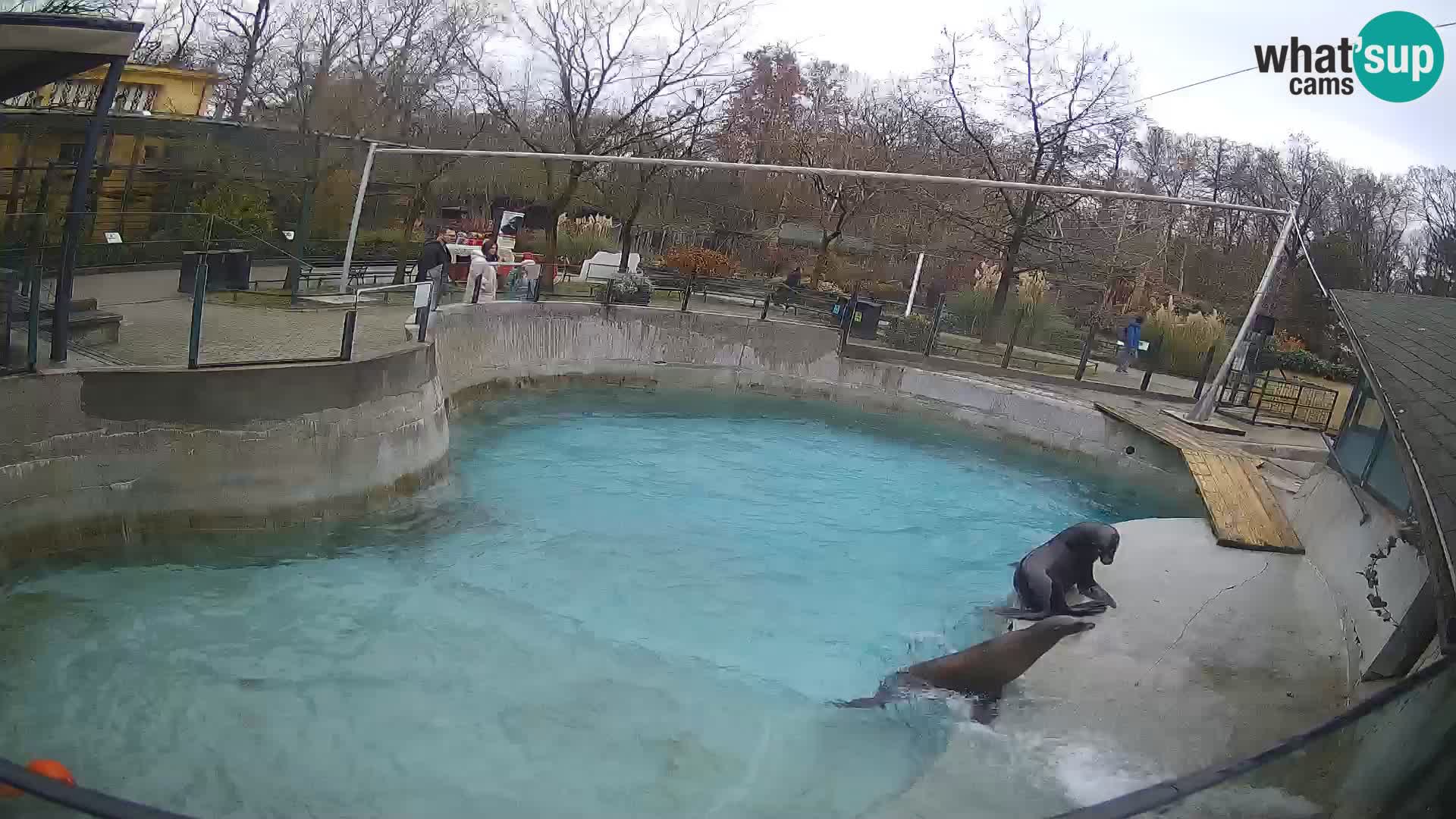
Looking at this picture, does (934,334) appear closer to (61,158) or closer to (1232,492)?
(1232,492)

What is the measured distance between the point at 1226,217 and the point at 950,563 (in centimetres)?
3877

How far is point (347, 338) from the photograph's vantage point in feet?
35.6

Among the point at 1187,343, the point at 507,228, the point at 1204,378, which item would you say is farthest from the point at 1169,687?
the point at 1187,343

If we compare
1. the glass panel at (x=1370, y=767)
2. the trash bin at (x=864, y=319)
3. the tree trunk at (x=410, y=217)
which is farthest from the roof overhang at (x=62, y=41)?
the trash bin at (x=864, y=319)

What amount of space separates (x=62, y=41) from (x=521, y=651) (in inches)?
250

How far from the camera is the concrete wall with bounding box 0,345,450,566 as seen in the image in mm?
8594

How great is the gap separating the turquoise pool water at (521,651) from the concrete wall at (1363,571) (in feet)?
7.53

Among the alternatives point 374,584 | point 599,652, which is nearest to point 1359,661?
point 599,652

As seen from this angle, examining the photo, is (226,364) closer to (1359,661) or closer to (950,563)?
(950,563)

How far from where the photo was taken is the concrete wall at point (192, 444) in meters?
8.59

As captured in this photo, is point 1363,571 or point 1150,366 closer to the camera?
point 1363,571

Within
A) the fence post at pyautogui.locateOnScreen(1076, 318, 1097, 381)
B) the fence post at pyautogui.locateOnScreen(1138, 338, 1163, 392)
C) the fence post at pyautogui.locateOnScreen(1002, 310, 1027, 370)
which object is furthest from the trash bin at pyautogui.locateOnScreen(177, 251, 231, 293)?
the fence post at pyautogui.locateOnScreen(1138, 338, 1163, 392)

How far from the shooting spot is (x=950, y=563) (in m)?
13.3

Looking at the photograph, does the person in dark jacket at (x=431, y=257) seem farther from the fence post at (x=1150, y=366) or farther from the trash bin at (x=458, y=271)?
the fence post at (x=1150, y=366)
